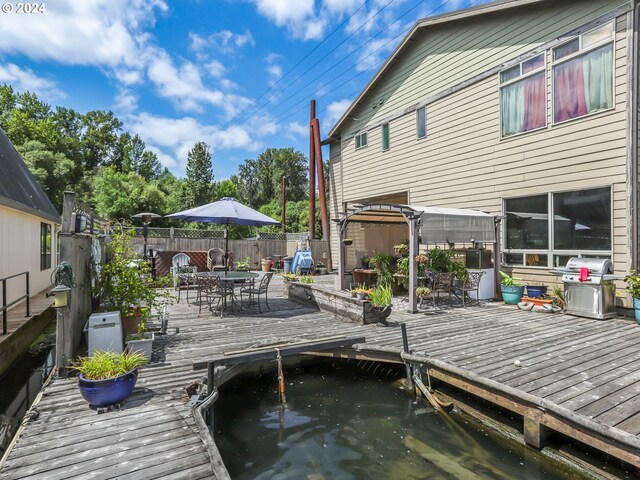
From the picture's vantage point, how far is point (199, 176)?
29781 millimetres

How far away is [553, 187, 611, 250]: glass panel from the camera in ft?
21.6

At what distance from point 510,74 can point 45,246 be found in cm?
1401

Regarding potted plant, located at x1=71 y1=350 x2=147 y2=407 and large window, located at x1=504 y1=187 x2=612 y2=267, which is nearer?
potted plant, located at x1=71 y1=350 x2=147 y2=407

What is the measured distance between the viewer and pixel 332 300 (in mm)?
7113

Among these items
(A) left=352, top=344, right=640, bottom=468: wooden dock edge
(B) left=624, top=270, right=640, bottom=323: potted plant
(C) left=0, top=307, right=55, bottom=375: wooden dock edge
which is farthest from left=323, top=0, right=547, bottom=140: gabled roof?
(C) left=0, top=307, right=55, bottom=375: wooden dock edge

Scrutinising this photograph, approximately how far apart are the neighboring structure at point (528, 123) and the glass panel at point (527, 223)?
0.02 meters

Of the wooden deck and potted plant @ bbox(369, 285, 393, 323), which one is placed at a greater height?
potted plant @ bbox(369, 285, 393, 323)

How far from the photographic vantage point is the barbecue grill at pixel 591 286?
246 inches

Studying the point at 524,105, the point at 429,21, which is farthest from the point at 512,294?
the point at 429,21

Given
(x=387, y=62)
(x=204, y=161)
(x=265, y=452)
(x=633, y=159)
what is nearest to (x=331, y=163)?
(x=387, y=62)

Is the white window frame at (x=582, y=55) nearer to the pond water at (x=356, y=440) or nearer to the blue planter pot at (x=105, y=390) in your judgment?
the pond water at (x=356, y=440)

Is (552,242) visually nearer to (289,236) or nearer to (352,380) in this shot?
(352,380)

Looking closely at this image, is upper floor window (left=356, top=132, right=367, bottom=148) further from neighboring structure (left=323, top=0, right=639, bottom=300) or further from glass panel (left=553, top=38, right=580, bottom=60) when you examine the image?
glass panel (left=553, top=38, right=580, bottom=60)

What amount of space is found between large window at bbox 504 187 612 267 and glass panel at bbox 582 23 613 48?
2.70m
